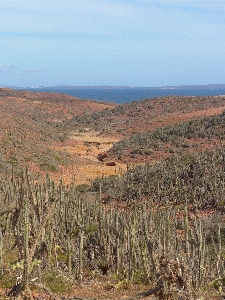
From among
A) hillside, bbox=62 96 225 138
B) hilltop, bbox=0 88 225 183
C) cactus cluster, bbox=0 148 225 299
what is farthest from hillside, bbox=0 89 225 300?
hillside, bbox=62 96 225 138

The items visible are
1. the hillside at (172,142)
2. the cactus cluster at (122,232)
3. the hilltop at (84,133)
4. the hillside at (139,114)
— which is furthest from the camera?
the hillside at (139,114)

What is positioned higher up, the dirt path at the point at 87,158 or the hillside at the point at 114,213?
the hillside at the point at 114,213

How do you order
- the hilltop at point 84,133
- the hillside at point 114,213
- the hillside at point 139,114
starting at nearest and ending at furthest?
1. the hillside at point 114,213
2. the hilltop at point 84,133
3. the hillside at point 139,114

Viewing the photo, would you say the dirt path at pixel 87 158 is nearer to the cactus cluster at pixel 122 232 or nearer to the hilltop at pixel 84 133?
the hilltop at pixel 84 133

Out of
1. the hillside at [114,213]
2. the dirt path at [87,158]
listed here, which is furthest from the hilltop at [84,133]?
the hillside at [114,213]

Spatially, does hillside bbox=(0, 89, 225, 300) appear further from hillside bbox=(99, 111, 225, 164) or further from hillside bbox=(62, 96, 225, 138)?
hillside bbox=(62, 96, 225, 138)

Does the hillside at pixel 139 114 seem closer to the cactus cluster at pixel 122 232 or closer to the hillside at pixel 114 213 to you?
the hillside at pixel 114 213

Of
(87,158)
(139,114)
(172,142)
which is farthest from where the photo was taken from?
(139,114)

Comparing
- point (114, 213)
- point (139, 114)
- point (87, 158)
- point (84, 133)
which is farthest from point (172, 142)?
point (139, 114)

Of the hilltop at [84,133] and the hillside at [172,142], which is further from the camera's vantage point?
the hillside at [172,142]

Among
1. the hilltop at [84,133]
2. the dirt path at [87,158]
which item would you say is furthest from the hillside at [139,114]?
the dirt path at [87,158]

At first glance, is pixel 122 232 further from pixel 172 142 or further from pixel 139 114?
pixel 139 114

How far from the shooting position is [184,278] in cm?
454

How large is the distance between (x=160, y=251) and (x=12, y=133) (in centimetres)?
2243
